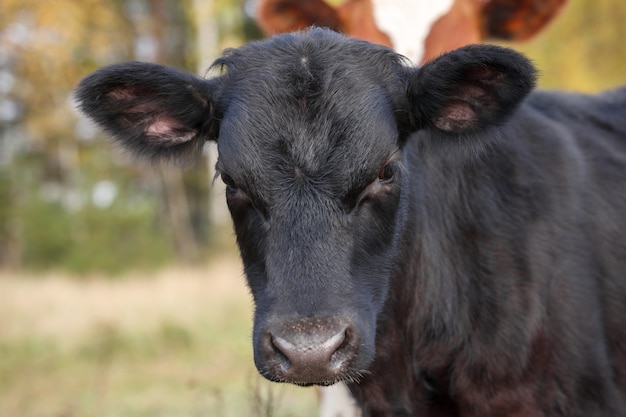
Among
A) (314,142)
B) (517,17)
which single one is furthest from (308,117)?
(517,17)

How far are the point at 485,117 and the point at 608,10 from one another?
1508 cm

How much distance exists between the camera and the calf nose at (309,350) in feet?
9.51

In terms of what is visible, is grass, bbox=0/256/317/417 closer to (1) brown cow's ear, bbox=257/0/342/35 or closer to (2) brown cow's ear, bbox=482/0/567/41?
(1) brown cow's ear, bbox=257/0/342/35


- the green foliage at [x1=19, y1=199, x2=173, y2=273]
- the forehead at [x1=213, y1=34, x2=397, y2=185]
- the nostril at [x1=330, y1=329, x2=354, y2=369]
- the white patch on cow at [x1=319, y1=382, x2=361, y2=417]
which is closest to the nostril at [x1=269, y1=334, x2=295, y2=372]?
the nostril at [x1=330, y1=329, x2=354, y2=369]

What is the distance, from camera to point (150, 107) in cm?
385

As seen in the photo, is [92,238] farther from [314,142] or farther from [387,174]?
[314,142]

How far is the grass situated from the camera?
8.34 metres

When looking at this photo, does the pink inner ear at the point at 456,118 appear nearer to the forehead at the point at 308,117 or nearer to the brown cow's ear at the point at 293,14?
the forehead at the point at 308,117

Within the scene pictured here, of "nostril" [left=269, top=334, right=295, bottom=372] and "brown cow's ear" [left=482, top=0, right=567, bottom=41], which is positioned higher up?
"brown cow's ear" [left=482, top=0, right=567, bottom=41]

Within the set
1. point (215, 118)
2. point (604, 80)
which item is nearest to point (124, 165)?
point (604, 80)

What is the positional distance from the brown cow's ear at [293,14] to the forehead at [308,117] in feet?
11.3

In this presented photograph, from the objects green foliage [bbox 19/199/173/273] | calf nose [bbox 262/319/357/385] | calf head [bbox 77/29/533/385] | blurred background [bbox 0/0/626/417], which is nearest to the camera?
calf nose [bbox 262/319/357/385]

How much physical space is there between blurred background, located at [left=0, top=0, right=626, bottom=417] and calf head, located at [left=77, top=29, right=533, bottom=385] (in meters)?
0.49

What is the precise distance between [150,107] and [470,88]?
141 centimetres
